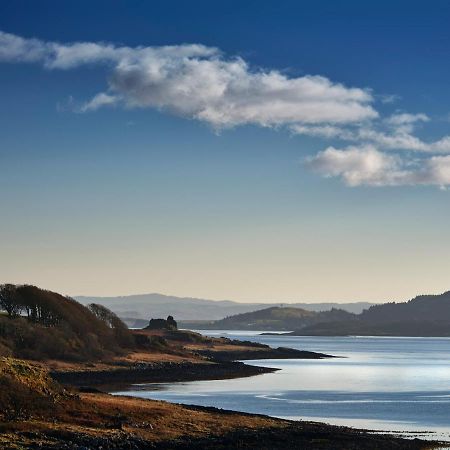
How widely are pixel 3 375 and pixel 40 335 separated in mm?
90684

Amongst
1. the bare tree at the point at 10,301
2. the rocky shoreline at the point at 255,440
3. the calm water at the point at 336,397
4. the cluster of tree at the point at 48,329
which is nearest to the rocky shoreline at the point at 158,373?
the calm water at the point at 336,397

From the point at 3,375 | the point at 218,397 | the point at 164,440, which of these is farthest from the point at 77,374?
the point at 164,440

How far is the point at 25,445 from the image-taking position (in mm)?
60281

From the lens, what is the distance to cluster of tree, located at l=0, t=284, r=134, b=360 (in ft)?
536

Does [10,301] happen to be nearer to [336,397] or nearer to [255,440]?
[336,397]

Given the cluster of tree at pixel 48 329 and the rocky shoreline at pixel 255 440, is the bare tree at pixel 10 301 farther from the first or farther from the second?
the rocky shoreline at pixel 255 440

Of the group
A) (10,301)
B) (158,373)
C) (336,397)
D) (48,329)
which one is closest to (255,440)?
(336,397)

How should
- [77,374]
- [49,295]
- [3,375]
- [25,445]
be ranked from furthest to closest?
[49,295] < [77,374] < [3,375] < [25,445]

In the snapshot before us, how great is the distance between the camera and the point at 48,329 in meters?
169

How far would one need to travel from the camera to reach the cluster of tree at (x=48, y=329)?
16338 cm

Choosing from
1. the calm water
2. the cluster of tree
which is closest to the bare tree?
the cluster of tree

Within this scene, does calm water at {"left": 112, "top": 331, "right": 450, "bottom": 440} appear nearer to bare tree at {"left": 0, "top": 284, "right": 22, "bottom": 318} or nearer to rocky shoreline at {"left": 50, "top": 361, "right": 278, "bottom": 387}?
rocky shoreline at {"left": 50, "top": 361, "right": 278, "bottom": 387}

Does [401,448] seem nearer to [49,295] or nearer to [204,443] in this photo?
[204,443]

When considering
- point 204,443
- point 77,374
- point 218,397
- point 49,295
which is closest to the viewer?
point 204,443
